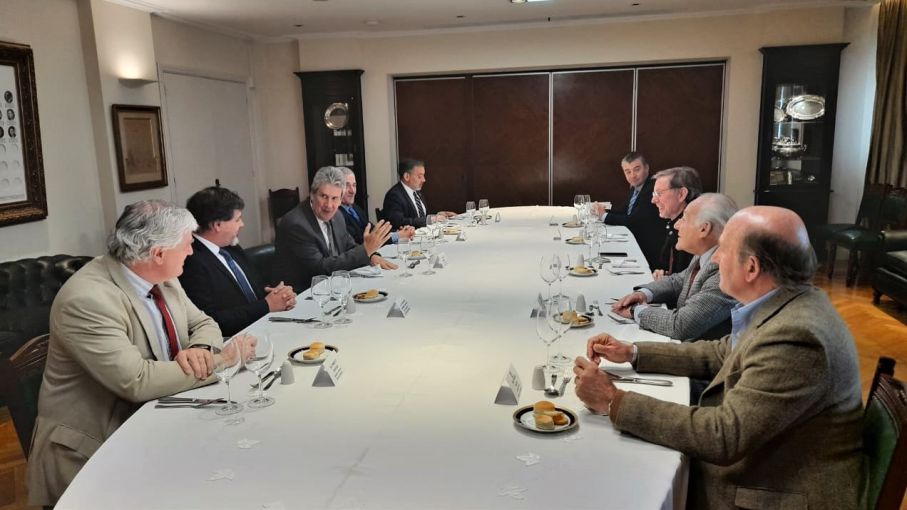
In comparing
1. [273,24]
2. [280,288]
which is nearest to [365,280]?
[280,288]

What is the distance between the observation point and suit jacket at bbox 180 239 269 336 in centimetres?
277

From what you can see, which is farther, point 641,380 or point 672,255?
point 672,255

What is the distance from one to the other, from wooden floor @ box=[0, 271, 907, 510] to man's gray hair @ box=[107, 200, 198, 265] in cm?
158

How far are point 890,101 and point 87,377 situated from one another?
7.24 meters

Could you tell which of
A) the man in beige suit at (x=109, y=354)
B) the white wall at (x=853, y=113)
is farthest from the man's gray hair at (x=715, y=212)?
the white wall at (x=853, y=113)

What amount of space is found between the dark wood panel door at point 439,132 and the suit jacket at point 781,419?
6.90 metres

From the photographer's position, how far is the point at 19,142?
16.1ft

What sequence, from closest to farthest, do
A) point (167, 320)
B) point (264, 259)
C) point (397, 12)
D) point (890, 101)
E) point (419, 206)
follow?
point (167, 320) < point (264, 259) < point (419, 206) < point (890, 101) < point (397, 12)

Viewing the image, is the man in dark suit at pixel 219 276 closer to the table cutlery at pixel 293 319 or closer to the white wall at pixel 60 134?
the table cutlery at pixel 293 319

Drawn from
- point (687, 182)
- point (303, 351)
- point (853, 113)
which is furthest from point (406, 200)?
point (853, 113)

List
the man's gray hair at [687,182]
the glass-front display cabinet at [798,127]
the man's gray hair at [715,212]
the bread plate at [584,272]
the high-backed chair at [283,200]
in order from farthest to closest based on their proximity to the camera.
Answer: the high-backed chair at [283,200]
the glass-front display cabinet at [798,127]
the man's gray hair at [687,182]
the bread plate at [584,272]
the man's gray hair at [715,212]

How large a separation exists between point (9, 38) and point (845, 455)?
5697 millimetres

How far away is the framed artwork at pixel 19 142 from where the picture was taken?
4754 mm

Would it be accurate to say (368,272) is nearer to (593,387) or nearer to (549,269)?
(549,269)
